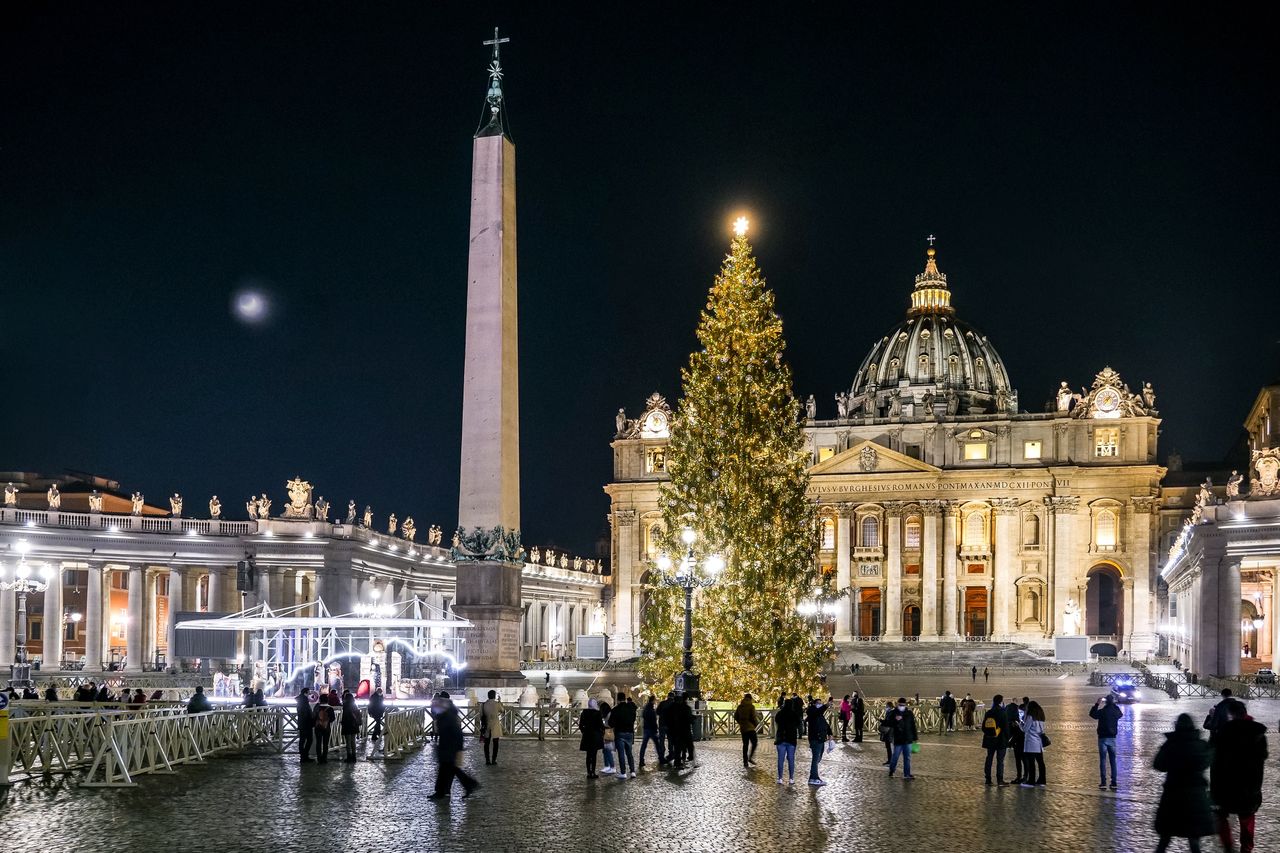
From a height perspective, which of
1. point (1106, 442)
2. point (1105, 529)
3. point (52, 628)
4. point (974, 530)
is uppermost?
point (1106, 442)

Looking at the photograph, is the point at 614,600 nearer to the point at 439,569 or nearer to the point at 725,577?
the point at 439,569

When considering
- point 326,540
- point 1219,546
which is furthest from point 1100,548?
point 326,540

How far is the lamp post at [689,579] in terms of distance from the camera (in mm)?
29234

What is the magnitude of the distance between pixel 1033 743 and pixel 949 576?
84.6 metres

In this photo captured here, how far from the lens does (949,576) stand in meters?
104

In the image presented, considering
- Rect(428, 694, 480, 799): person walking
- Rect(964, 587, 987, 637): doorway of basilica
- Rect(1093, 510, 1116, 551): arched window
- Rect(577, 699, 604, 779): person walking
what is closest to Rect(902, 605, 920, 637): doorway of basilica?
Rect(964, 587, 987, 637): doorway of basilica

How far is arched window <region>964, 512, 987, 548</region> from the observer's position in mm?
105844

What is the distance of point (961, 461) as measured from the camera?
10750 centimetres

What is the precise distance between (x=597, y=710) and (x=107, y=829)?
8.01 m

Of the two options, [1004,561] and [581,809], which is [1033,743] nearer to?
[581,809]

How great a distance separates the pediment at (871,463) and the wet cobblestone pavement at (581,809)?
80545 mm

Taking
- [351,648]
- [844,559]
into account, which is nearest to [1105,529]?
[844,559]

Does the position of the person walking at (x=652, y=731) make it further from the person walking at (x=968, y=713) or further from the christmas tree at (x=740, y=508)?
the person walking at (x=968, y=713)

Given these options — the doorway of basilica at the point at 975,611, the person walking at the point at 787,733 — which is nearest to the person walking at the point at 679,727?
the person walking at the point at 787,733
